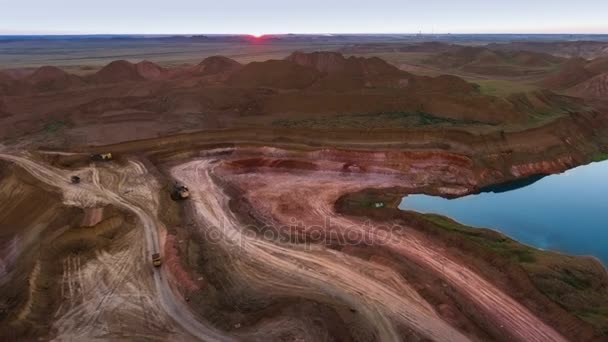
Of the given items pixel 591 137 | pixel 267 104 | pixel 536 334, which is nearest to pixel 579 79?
pixel 591 137

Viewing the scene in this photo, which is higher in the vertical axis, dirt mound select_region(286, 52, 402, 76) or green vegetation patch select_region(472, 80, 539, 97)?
dirt mound select_region(286, 52, 402, 76)

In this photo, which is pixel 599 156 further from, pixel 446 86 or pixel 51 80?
pixel 51 80

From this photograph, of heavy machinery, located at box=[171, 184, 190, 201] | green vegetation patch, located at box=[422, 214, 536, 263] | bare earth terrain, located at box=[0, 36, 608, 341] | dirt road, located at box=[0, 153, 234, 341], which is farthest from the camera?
heavy machinery, located at box=[171, 184, 190, 201]

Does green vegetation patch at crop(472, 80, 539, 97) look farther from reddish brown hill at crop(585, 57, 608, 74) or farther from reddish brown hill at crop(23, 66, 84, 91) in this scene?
reddish brown hill at crop(23, 66, 84, 91)

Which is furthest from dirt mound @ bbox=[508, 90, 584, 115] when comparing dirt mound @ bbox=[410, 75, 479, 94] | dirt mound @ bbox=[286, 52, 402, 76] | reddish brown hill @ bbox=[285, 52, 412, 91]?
dirt mound @ bbox=[286, 52, 402, 76]

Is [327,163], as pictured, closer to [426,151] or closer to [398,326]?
[426,151]

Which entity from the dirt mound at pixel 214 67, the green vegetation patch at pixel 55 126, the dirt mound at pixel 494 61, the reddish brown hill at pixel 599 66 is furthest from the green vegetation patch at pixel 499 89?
the green vegetation patch at pixel 55 126

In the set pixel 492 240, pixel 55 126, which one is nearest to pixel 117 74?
pixel 55 126
